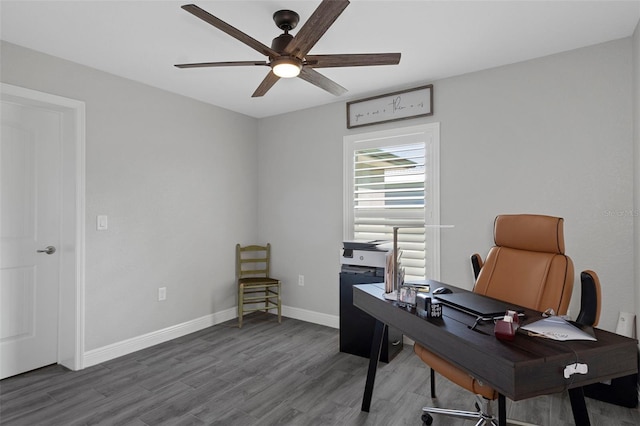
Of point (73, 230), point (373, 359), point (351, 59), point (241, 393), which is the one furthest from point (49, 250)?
point (351, 59)

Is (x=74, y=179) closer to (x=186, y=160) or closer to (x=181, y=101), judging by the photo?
(x=186, y=160)

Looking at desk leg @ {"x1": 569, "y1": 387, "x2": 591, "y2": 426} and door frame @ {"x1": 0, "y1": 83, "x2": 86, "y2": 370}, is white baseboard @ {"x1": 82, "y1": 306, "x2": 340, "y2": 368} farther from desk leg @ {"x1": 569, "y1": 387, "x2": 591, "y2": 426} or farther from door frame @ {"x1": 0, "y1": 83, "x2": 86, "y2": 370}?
desk leg @ {"x1": 569, "y1": 387, "x2": 591, "y2": 426}

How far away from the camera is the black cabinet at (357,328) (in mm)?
3150

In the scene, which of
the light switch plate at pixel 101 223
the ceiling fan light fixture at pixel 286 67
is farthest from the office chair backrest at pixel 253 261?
the ceiling fan light fixture at pixel 286 67

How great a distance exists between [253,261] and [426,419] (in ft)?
9.04

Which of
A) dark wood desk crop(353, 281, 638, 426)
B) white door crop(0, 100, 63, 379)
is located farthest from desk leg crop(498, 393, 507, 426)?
white door crop(0, 100, 63, 379)

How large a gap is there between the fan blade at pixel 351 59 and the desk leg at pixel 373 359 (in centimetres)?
157

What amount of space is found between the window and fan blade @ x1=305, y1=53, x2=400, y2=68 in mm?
1429

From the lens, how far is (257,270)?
14.5 ft

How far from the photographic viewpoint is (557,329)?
1.43m

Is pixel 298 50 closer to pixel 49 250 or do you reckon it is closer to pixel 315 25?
pixel 315 25

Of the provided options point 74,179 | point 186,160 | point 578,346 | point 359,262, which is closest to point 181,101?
point 186,160

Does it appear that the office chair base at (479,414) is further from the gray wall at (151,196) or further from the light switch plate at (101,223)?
the light switch plate at (101,223)

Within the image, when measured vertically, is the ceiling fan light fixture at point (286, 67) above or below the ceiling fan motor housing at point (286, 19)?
below
